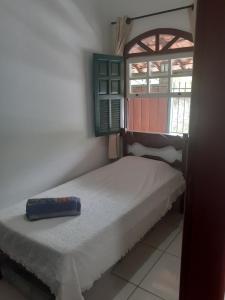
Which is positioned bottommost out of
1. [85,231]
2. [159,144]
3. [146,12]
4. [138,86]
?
[85,231]

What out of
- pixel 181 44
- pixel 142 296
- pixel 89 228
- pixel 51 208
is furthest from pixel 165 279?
pixel 181 44

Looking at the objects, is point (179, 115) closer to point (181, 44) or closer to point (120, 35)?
point (181, 44)

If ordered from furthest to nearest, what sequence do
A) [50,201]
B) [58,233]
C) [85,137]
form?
[85,137]
[50,201]
[58,233]

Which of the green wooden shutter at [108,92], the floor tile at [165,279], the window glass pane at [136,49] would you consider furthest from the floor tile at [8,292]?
the window glass pane at [136,49]

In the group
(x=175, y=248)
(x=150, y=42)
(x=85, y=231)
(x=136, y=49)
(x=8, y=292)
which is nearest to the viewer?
(x=85, y=231)

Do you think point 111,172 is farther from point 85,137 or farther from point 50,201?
point 50,201

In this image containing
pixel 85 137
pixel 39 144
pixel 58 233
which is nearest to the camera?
pixel 58 233

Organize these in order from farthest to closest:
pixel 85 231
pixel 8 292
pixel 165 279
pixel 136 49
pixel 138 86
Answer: pixel 138 86 → pixel 136 49 → pixel 165 279 → pixel 8 292 → pixel 85 231

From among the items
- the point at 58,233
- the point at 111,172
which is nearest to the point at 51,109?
the point at 111,172

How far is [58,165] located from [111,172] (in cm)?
63

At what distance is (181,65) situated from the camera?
2828mm

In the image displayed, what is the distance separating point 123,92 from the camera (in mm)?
3250

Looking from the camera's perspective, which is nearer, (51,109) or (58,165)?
(51,109)

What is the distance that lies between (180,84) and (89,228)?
6.75ft
